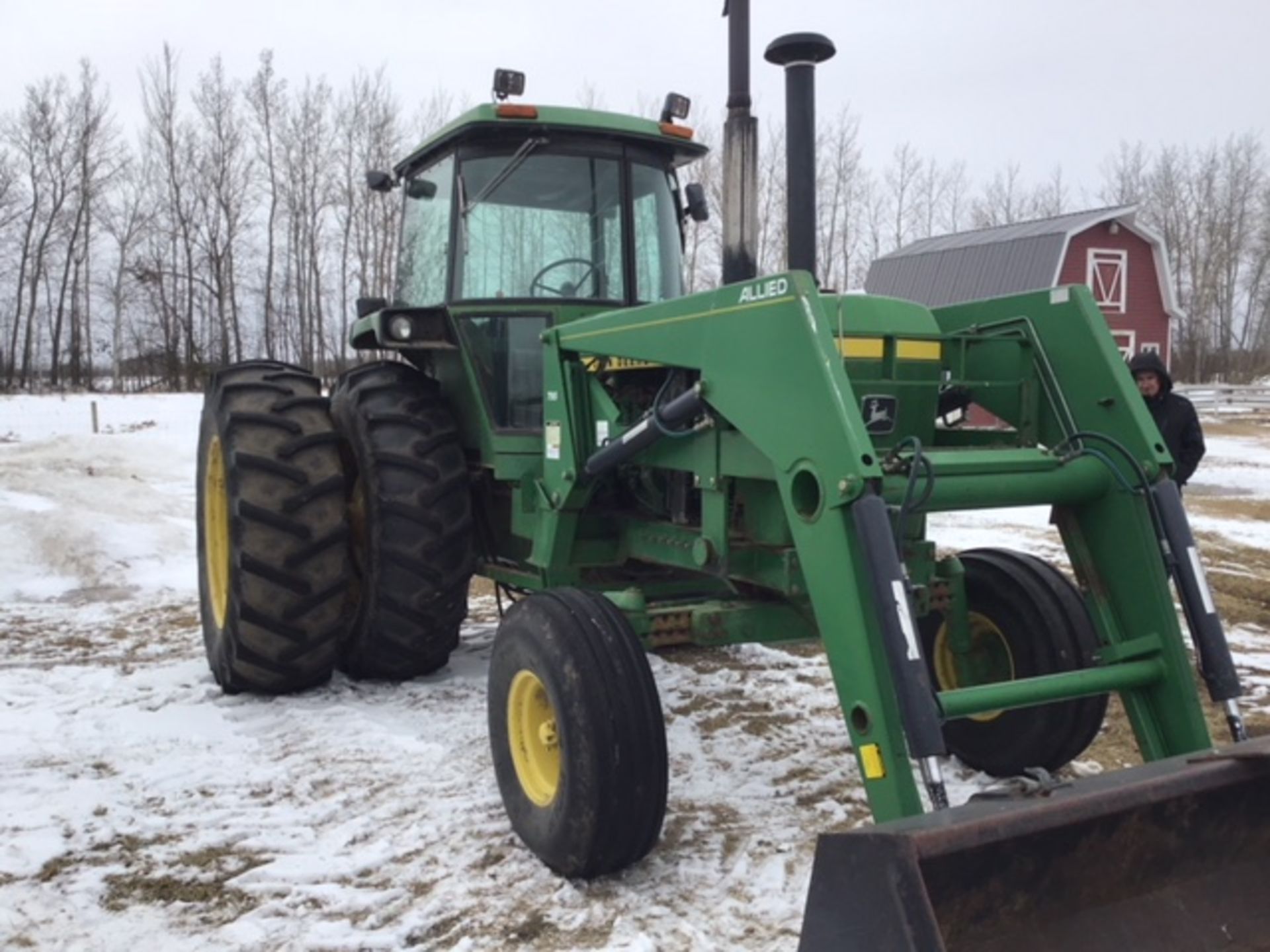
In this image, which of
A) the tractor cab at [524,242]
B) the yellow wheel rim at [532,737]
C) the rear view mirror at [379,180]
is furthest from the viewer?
the rear view mirror at [379,180]

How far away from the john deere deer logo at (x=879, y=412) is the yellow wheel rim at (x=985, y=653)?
1018mm

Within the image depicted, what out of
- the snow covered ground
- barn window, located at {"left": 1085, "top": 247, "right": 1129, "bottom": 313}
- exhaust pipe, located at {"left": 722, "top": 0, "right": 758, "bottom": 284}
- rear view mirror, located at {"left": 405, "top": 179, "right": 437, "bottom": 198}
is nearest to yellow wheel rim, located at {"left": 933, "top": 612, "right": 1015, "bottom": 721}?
the snow covered ground

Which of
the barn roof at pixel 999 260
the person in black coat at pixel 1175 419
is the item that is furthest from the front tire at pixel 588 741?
the barn roof at pixel 999 260

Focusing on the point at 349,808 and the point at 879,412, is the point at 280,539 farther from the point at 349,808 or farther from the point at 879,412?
the point at 879,412

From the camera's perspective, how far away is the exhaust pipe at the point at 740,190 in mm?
A: 5078

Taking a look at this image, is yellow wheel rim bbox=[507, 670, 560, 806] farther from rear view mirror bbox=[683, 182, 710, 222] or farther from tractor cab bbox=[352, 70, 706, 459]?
rear view mirror bbox=[683, 182, 710, 222]

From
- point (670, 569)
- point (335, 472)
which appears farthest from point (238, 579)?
point (670, 569)

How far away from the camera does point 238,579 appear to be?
193 inches

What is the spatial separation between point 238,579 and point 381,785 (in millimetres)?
1288

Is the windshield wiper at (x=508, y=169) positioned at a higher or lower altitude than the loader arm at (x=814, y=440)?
higher

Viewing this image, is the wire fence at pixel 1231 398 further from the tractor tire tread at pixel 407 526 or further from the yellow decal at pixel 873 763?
the yellow decal at pixel 873 763

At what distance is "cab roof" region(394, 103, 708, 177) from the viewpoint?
491 centimetres

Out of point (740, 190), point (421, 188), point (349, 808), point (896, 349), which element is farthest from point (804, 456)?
point (421, 188)

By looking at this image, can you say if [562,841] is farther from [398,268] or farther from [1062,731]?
[398,268]
